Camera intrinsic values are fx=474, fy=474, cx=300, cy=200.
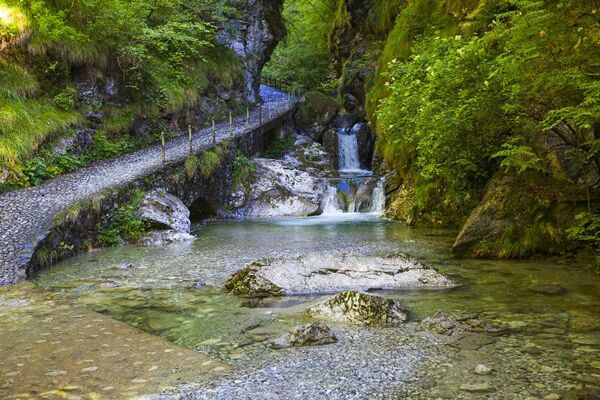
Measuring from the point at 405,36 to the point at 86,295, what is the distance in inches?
574

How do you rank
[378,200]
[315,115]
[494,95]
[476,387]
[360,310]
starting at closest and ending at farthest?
[476,387], [360,310], [494,95], [378,200], [315,115]

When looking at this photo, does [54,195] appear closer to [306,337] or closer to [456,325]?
[306,337]

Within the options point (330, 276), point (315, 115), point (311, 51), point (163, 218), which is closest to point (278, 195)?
point (163, 218)

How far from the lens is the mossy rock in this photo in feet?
23.9

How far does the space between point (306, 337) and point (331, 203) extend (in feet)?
50.1

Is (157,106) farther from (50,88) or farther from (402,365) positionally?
(402,365)

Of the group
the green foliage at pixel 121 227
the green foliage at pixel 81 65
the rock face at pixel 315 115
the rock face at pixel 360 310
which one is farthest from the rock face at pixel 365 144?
the rock face at pixel 360 310

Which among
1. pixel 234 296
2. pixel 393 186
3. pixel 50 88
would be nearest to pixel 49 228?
pixel 234 296

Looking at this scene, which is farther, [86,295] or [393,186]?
[393,186]

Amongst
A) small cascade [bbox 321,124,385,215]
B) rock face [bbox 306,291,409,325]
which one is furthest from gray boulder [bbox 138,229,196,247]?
small cascade [bbox 321,124,385,215]

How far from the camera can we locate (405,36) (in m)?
17.6

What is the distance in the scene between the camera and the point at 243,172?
1970 cm

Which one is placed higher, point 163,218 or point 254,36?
point 254,36

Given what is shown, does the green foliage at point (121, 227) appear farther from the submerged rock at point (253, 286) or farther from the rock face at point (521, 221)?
the rock face at point (521, 221)
